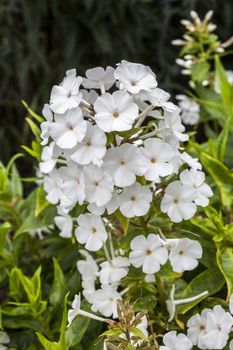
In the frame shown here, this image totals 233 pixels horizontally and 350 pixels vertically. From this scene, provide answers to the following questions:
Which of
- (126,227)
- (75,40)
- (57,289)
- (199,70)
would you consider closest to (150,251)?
(126,227)

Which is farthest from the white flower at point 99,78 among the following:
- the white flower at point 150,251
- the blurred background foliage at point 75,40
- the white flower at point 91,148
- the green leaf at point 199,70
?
the blurred background foliage at point 75,40

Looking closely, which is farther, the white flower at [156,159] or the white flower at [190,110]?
the white flower at [190,110]

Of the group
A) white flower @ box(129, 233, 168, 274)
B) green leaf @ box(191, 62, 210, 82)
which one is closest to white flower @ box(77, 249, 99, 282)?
white flower @ box(129, 233, 168, 274)

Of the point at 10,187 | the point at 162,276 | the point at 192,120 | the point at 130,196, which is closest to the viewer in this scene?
the point at 130,196

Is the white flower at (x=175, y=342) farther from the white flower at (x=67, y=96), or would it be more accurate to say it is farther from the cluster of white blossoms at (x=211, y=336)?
the white flower at (x=67, y=96)

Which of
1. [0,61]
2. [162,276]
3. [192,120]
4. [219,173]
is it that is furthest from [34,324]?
[0,61]

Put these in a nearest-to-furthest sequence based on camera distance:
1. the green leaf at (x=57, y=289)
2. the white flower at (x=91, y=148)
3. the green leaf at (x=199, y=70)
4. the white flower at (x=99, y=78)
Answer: the white flower at (x=91, y=148) < the white flower at (x=99, y=78) < the green leaf at (x=57, y=289) < the green leaf at (x=199, y=70)

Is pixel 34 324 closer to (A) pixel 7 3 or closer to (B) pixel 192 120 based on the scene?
(B) pixel 192 120
